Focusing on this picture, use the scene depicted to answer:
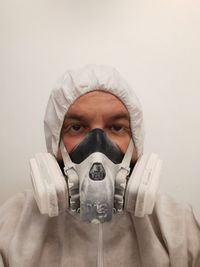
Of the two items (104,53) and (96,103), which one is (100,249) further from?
(104,53)

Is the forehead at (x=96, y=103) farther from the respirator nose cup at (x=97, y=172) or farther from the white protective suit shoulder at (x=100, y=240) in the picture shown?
the white protective suit shoulder at (x=100, y=240)

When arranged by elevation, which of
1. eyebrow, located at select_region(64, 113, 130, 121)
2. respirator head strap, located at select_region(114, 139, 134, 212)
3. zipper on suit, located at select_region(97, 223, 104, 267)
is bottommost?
zipper on suit, located at select_region(97, 223, 104, 267)

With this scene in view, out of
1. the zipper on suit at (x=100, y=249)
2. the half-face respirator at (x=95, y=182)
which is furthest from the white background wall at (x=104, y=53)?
the zipper on suit at (x=100, y=249)

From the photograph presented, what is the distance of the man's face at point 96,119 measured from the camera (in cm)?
109

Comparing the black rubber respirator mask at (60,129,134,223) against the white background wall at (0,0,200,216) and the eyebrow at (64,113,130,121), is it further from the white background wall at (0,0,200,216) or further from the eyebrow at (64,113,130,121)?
Answer: the white background wall at (0,0,200,216)

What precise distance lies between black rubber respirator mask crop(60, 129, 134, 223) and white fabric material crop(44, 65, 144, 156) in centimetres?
6

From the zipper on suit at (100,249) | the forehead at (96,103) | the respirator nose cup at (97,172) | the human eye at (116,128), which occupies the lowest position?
the zipper on suit at (100,249)

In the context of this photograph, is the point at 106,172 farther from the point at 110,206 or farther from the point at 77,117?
the point at 77,117

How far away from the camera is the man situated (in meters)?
1.04

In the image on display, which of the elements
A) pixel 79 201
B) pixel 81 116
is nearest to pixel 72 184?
pixel 79 201

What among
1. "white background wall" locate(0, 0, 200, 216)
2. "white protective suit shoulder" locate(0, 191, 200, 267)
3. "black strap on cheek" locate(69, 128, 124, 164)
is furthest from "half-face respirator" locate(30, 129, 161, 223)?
"white background wall" locate(0, 0, 200, 216)

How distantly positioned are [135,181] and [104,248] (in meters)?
0.27

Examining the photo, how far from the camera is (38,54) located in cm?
158

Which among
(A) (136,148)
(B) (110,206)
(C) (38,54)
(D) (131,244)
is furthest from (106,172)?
(C) (38,54)
